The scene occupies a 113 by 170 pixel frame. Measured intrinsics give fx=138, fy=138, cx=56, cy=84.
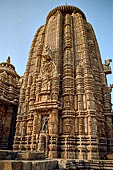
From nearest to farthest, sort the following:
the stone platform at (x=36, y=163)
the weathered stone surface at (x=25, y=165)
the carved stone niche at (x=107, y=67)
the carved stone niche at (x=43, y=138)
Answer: the weathered stone surface at (x=25, y=165) → the stone platform at (x=36, y=163) → the carved stone niche at (x=43, y=138) → the carved stone niche at (x=107, y=67)

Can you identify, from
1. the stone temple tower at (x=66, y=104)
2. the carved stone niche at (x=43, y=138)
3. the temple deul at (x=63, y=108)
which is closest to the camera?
the temple deul at (x=63, y=108)

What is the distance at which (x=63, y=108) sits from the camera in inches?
578

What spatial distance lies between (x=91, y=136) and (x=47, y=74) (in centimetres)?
849

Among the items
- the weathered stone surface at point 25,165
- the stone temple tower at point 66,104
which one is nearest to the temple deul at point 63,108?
the stone temple tower at point 66,104

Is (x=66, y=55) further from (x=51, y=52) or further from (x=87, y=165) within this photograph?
(x=87, y=165)

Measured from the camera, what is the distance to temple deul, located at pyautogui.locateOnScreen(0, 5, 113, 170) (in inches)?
482

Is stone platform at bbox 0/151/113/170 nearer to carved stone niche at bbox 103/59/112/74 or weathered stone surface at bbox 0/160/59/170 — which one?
weathered stone surface at bbox 0/160/59/170

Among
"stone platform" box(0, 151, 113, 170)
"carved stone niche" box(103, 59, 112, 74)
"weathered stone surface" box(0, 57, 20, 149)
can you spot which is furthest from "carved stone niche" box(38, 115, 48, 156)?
"carved stone niche" box(103, 59, 112, 74)

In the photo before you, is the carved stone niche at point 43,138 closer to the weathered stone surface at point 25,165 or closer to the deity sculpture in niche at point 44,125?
the deity sculpture in niche at point 44,125

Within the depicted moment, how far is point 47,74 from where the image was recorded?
16.8m

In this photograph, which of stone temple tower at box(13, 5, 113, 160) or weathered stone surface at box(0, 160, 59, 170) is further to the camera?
stone temple tower at box(13, 5, 113, 160)

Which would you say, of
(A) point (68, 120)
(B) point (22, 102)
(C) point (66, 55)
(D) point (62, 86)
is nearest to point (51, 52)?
(C) point (66, 55)

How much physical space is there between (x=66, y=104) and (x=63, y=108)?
21.0 inches

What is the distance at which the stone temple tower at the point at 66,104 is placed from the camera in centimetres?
1265
